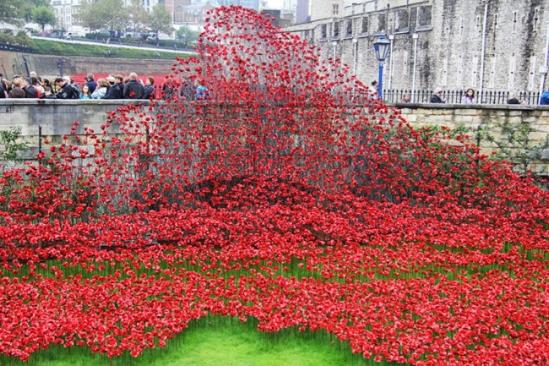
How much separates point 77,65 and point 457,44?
43.3 m

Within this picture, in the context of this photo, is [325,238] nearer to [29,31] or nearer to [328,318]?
[328,318]

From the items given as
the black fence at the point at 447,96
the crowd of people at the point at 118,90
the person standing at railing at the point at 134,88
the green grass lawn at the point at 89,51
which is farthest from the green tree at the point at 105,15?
the person standing at railing at the point at 134,88

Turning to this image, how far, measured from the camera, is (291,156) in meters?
13.5

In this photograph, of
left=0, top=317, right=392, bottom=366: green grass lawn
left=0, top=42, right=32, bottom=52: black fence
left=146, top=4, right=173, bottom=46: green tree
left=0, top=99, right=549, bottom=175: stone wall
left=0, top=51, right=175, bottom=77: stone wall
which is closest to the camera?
left=0, top=317, right=392, bottom=366: green grass lawn

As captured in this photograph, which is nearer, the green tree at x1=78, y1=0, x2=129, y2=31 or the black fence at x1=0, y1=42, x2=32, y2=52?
the black fence at x1=0, y1=42, x2=32, y2=52

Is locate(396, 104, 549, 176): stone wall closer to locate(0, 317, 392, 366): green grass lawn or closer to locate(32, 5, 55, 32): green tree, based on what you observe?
locate(0, 317, 392, 366): green grass lawn

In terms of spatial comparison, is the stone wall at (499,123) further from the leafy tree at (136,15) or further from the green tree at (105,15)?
the leafy tree at (136,15)

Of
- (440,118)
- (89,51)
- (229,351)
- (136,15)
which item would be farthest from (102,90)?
(136,15)

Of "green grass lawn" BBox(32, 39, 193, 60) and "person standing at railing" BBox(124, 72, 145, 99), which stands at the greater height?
"green grass lawn" BBox(32, 39, 193, 60)

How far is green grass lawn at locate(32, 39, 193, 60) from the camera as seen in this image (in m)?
72.1

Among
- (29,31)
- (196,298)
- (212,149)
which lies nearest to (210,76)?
(212,149)

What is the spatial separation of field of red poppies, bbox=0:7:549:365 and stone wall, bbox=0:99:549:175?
31cm

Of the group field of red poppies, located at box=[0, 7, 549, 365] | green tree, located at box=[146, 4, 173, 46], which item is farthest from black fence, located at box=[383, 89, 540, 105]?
green tree, located at box=[146, 4, 173, 46]

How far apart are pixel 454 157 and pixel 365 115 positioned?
1.91 metres
